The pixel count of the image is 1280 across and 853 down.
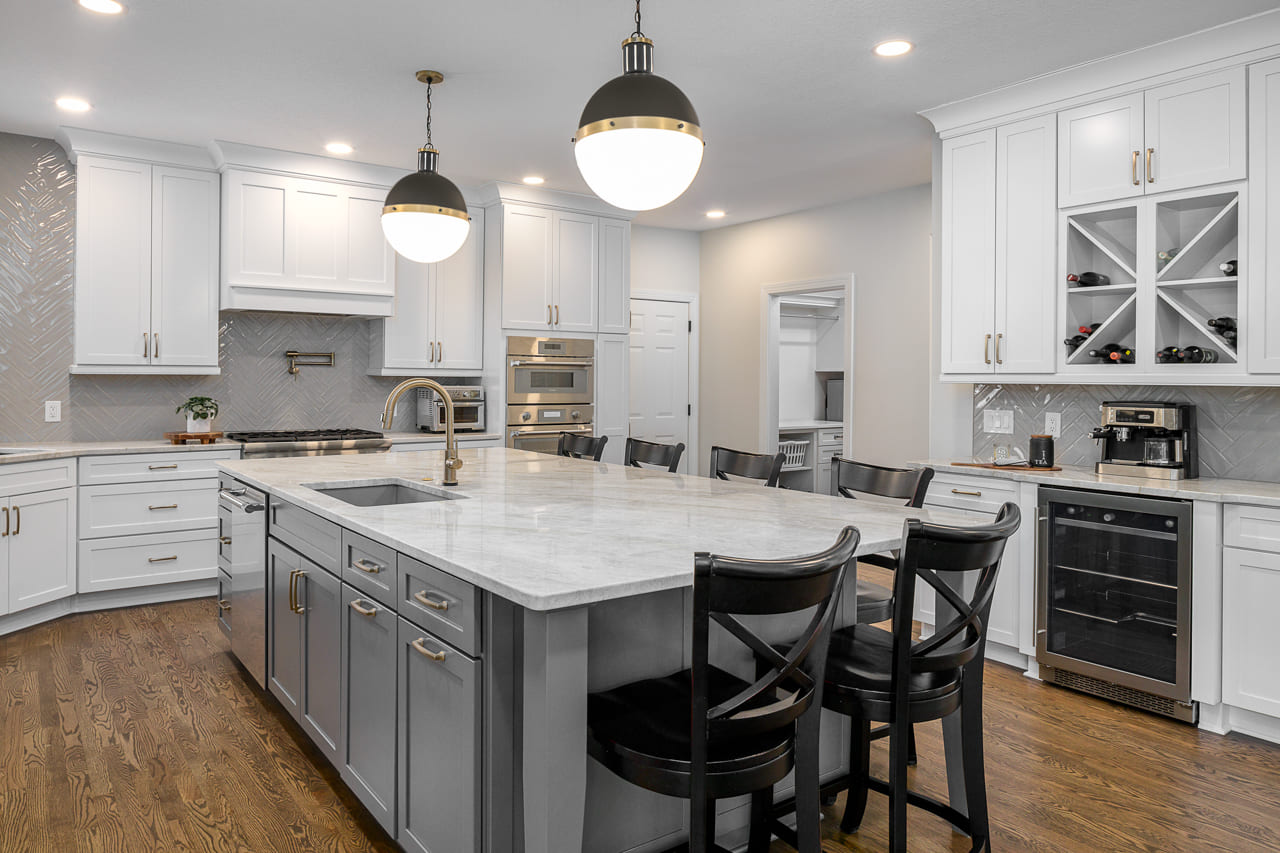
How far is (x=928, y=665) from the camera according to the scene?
186 centimetres

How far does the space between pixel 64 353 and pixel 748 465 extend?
4.26m

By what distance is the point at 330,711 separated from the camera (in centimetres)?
250

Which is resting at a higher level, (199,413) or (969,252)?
(969,252)

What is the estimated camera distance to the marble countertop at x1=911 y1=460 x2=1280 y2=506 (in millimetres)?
3008

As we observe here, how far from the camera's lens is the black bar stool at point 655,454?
148 inches

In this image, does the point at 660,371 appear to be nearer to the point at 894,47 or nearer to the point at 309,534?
the point at 894,47

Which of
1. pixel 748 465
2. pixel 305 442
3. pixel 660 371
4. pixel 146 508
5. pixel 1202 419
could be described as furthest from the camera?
pixel 660 371

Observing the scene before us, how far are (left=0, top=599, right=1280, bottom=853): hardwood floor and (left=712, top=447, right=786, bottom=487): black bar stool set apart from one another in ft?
3.41

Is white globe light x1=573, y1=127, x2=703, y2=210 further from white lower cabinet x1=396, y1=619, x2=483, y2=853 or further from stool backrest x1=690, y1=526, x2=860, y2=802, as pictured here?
white lower cabinet x1=396, y1=619, x2=483, y2=853

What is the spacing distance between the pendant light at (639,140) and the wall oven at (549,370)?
12.4ft

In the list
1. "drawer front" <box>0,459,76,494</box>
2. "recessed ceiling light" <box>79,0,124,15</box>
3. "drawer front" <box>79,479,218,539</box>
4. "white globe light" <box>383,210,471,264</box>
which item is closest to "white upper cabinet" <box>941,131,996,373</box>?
"white globe light" <box>383,210,471,264</box>

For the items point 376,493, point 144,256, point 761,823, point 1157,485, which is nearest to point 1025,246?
point 1157,485

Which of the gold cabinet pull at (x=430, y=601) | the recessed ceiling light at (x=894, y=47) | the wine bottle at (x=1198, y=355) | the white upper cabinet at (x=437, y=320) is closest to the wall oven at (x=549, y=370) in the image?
the white upper cabinet at (x=437, y=320)

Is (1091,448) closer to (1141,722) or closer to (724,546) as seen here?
(1141,722)
